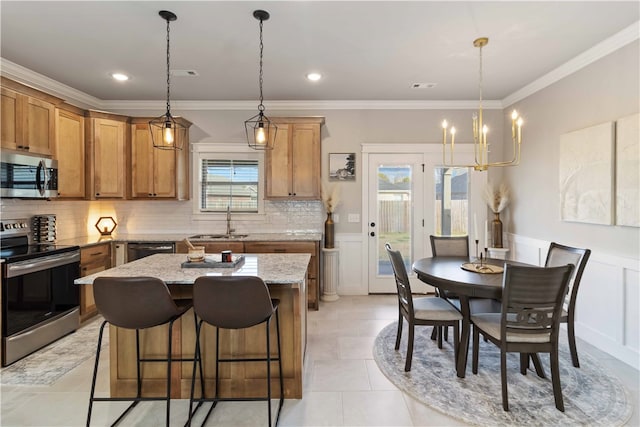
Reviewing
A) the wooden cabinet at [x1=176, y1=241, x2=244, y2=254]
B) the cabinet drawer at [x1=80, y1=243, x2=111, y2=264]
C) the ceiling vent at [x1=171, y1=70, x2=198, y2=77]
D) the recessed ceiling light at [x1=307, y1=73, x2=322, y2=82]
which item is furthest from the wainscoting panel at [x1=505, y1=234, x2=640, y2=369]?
the cabinet drawer at [x1=80, y1=243, x2=111, y2=264]

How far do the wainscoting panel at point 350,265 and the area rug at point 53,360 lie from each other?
117 inches

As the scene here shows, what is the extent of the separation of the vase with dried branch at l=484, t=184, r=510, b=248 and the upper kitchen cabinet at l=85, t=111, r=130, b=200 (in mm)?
4955

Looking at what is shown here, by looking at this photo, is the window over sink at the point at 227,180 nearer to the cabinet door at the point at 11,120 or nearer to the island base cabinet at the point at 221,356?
the cabinet door at the point at 11,120

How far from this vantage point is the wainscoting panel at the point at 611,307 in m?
2.82

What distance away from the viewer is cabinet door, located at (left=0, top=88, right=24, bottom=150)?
120 inches

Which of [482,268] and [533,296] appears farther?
[482,268]

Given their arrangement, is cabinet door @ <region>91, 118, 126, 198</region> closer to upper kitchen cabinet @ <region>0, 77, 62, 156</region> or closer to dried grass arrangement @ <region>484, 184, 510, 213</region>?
upper kitchen cabinet @ <region>0, 77, 62, 156</region>

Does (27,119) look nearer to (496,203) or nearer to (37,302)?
(37,302)

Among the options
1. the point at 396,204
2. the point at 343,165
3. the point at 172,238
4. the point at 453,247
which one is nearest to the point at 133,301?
the point at 172,238

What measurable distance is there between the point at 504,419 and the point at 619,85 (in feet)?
9.60

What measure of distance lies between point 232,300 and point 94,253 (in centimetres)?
294

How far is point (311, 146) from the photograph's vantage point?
460cm

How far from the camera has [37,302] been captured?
3.14 m

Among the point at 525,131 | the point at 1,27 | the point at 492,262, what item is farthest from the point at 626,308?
the point at 1,27
